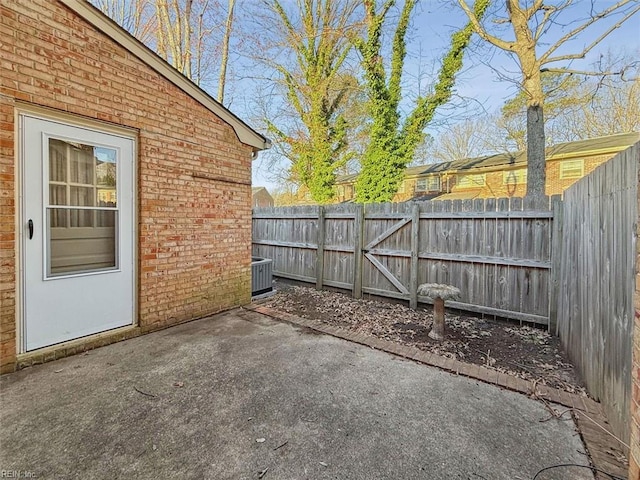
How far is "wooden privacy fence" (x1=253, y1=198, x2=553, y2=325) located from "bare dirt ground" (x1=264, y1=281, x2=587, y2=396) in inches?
11.8

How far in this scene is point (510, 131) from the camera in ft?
50.2

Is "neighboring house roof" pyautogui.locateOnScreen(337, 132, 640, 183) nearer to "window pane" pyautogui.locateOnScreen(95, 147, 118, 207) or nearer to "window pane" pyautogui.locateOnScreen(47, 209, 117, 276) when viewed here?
"window pane" pyautogui.locateOnScreen(95, 147, 118, 207)

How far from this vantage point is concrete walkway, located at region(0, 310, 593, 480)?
1773 millimetres

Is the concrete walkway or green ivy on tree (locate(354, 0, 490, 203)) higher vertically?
green ivy on tree (locate(354, 0, 490, 203))

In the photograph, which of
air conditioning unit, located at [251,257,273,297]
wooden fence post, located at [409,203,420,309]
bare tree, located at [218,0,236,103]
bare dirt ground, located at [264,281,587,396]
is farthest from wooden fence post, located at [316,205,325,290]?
bare tree, located at [218,0,236,103]

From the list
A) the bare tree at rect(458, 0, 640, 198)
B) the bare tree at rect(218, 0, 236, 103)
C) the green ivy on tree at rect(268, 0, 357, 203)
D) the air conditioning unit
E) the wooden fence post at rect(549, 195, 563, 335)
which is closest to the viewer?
the wooden fence post at rect(549, 195, 563, 335)

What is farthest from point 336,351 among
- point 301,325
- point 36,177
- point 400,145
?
point 400,145

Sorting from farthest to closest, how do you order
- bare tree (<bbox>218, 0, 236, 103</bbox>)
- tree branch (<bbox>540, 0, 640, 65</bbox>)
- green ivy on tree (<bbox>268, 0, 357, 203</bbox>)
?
green ivy on tree (<bbox>268, 0, 357, 203</bbox>), bare tree (<bbox>218, 0, 236, 103</bbox>), tree branch (<bbox>540, 0, 640, 65</bbox>)

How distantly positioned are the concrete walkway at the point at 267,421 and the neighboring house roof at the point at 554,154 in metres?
15.1

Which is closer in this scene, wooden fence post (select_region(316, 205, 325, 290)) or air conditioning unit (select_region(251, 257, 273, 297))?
air conditioning unit (select_region(251, 257, 273, 297))

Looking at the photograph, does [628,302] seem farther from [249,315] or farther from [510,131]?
[510,131]

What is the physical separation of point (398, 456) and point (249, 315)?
331cm

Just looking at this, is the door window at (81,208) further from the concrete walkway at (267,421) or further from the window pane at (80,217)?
the concrete walkway at (267,421)

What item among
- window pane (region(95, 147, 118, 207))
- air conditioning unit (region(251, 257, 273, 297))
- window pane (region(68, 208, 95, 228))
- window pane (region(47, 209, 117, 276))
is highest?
window pane (region(95, 147, 118, 207))
